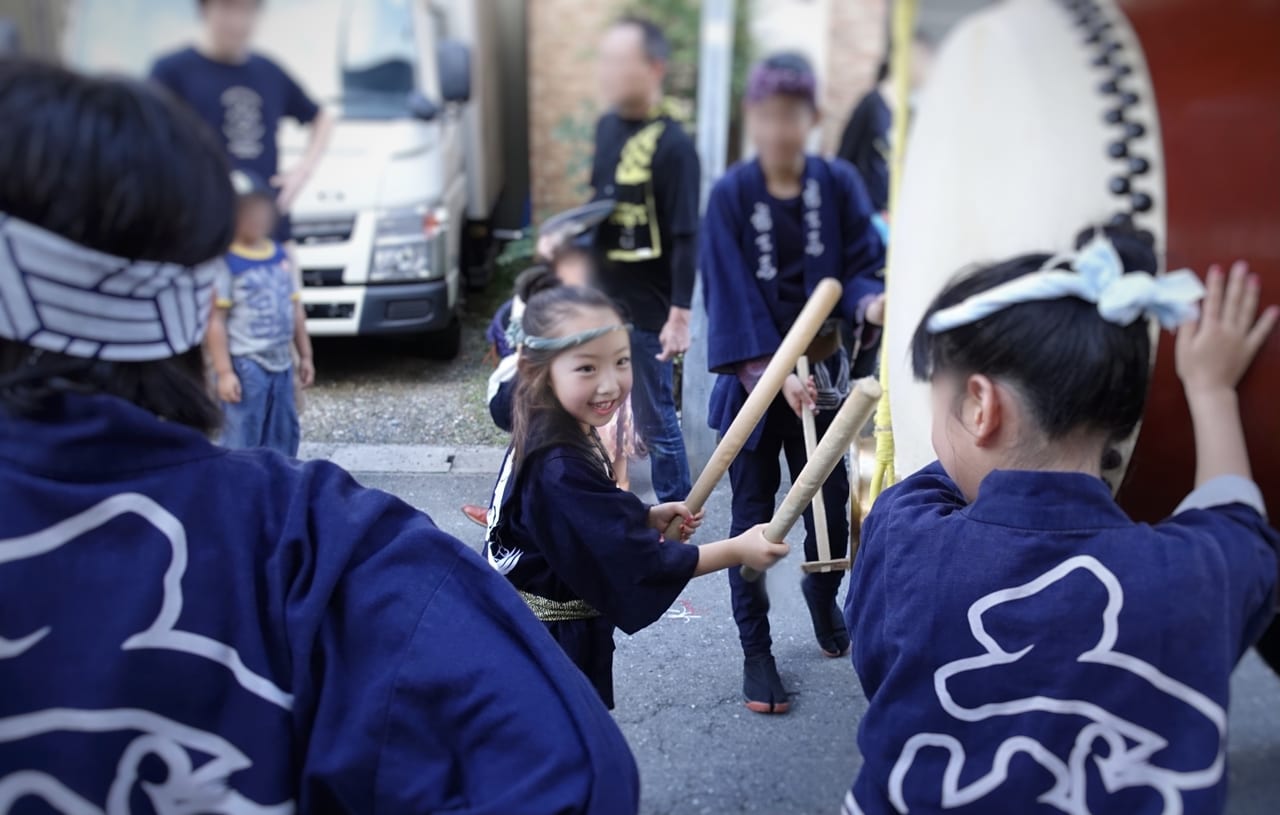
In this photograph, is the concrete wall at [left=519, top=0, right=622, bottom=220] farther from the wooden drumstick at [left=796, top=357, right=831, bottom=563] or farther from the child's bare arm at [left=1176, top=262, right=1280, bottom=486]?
the child's bare arm at [left=1176, top=262, right=1280, bottom=486]

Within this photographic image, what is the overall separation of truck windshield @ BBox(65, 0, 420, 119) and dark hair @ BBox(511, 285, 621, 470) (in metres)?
0.33

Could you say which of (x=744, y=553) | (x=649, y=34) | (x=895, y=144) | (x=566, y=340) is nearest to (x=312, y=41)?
(x=649, y=34)

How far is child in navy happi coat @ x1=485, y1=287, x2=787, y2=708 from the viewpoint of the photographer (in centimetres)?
135

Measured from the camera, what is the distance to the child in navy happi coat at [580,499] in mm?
1353

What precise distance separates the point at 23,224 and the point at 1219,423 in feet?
3.44

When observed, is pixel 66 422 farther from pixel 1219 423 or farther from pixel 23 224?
pixel 1219 423

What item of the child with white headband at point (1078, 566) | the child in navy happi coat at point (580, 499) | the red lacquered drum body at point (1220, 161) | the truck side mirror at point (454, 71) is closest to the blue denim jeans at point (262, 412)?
the child in navy happi coat at point (580, 499)

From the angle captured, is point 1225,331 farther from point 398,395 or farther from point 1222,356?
point 398,395

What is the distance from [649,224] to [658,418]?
0.36 m

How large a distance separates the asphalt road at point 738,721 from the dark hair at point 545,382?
19.8 inches

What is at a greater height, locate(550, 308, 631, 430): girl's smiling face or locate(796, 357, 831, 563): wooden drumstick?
locate(550, 308, 631, 430): girl's smiling face

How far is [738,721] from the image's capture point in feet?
6.27

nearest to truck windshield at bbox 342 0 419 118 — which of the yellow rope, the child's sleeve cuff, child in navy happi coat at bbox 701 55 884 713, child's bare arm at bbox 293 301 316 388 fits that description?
Answer: child's bare arm at bbox 293 301 316 388

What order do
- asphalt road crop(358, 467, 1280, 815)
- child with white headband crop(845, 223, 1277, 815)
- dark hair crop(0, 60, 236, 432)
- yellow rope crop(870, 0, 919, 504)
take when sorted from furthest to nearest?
asphalt road crop(358, 467, 1280, 815), yellow rope crop(870, 0, 919, 504), child with white headband crop(845, 223, 1277, 815), dark hair crop(0, 60, 236, 432)
